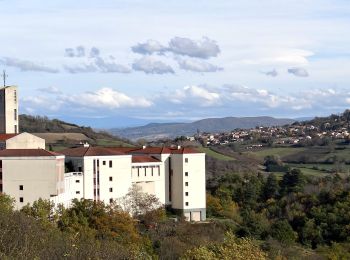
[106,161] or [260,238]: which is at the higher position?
[106,161]

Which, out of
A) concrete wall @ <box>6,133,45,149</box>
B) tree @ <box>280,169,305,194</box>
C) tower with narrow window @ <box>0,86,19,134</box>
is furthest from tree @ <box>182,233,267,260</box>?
tree @ <box>280,169,305,194</box>

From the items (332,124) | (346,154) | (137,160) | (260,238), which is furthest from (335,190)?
(332,124)

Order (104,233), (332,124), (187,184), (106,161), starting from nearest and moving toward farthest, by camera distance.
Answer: (104,233) < (106,161) < (187,184) < (332,124)

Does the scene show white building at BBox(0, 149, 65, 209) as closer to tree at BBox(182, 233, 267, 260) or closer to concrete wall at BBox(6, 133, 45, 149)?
concrete wall at BBox(6, 133, 45, 149)

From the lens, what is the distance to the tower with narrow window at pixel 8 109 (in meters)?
73.4

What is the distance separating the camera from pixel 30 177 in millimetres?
61406

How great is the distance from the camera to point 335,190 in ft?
282

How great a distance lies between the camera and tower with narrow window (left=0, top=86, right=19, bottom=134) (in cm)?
7338

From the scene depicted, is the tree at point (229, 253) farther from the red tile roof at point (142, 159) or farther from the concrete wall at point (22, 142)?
the red tile roof at point (142, 159)

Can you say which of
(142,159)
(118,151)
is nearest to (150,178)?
(142,159)

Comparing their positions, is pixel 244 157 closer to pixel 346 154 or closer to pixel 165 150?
pixel 346 154

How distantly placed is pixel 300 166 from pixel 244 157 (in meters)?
10.1

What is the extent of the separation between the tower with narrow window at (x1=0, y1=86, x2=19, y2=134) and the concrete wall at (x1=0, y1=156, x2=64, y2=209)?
42.3ft

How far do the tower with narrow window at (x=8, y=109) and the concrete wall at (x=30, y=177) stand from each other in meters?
12.9
